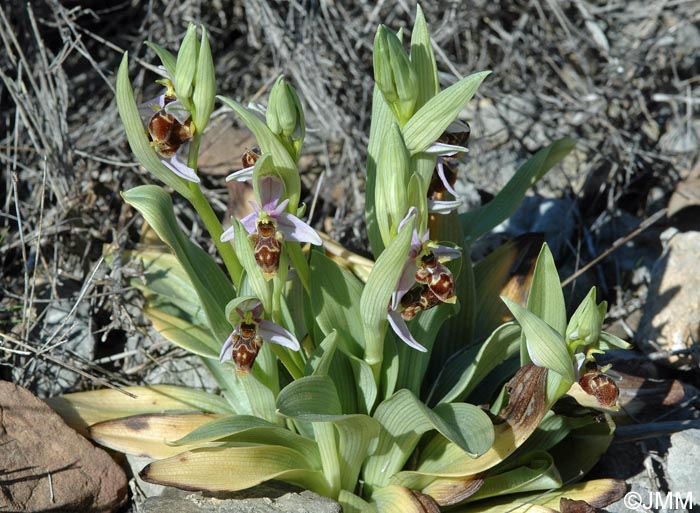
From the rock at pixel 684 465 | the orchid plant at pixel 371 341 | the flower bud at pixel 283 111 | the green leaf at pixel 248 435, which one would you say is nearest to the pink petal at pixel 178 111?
the orchid plant at pixel 371 341

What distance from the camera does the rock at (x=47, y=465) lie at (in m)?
2.34

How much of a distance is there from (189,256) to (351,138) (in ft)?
5.63

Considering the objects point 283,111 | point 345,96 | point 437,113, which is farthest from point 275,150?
point 345,96

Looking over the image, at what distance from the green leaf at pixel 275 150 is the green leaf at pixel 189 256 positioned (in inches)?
13.4

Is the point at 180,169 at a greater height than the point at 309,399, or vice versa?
the point at 180,169

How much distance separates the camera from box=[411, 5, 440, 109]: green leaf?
6.72ft

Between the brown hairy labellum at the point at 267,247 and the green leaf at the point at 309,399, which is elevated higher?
the brown hairy labellum at the point at 267,247

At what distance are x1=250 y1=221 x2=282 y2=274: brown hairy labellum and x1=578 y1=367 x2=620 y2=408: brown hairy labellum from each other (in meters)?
0.83

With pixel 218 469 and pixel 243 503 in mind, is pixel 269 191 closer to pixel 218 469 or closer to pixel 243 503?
pixel 218 469

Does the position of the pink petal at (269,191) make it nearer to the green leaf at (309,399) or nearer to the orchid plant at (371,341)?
the orchid plant at (371,341)

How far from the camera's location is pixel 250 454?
7.06 feet

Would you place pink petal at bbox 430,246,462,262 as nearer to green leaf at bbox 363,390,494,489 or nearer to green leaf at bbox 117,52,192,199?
green leaf at bbox 363,390,494,489

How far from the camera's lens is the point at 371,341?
6.79 ft

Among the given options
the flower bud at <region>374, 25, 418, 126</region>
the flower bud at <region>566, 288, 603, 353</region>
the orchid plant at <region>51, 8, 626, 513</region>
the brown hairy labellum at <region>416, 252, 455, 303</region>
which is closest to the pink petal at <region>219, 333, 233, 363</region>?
the orchid plant at <region>51, 8, 626, 513</region>
